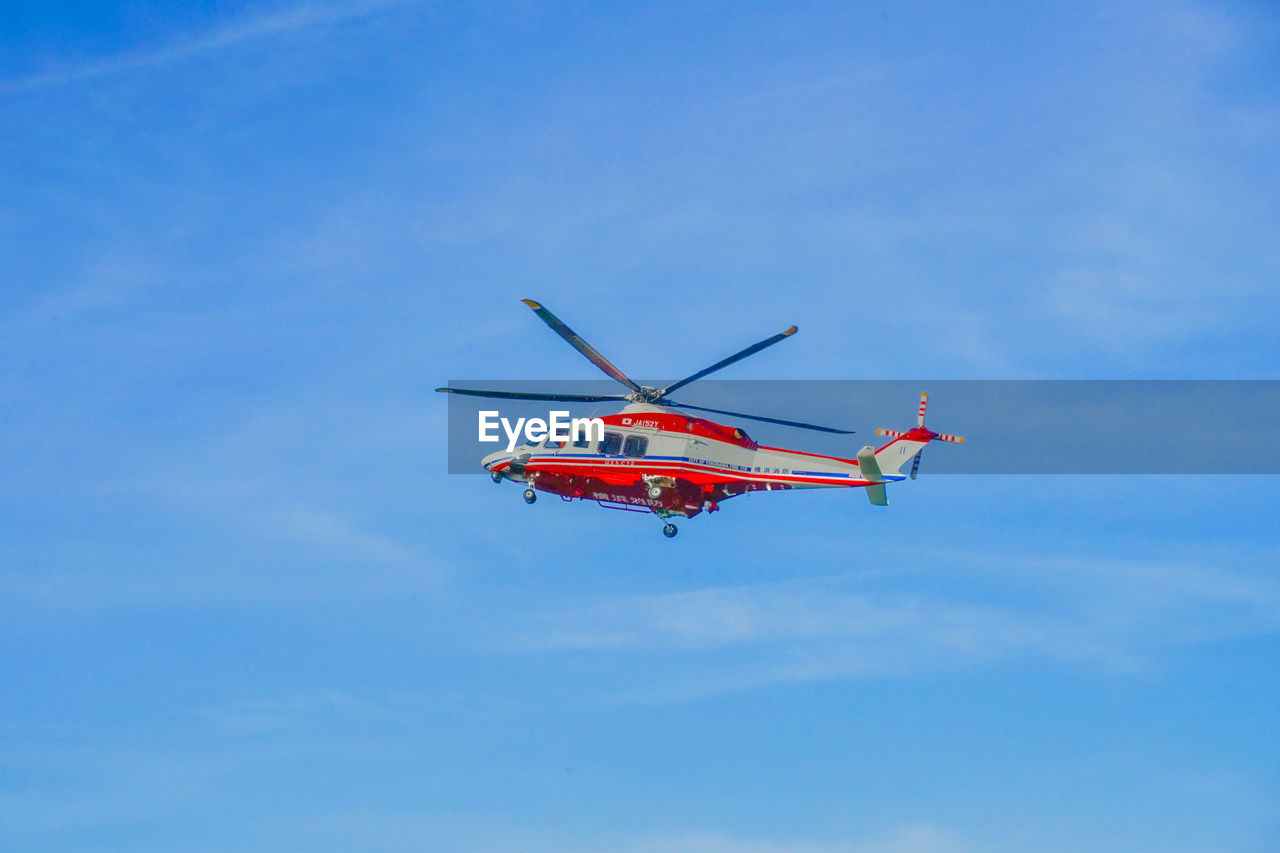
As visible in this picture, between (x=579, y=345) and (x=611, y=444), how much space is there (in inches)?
211

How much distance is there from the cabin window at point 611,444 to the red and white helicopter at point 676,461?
5 cm

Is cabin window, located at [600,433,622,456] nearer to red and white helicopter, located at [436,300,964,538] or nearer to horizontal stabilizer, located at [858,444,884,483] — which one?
red and white helicopter, located at [436,300,964,538]

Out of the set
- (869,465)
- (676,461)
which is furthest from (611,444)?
(869,465)

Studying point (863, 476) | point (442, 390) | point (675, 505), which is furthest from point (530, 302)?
point (863, 476)

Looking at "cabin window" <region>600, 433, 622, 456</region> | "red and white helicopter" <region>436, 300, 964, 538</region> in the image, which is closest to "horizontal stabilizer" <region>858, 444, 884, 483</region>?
"red and white helicopter" <region>436, 300, 964, 538</region>

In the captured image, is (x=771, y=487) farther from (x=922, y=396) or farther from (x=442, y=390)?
(x=442, y=390)

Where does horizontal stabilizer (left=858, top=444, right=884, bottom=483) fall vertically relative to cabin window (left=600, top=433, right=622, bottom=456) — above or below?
below

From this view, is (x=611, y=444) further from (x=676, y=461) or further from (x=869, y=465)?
(x=869, y=465)

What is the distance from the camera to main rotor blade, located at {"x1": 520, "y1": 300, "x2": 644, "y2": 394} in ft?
252

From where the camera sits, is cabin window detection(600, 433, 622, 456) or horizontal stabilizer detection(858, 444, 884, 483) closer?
horizontal stabilizer detection(858, 444, 884, 483)

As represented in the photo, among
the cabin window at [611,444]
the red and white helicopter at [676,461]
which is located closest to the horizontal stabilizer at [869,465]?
the red and white helicopter at [676,461]

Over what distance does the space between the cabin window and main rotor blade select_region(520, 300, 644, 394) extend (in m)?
3.58

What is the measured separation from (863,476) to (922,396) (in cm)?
503

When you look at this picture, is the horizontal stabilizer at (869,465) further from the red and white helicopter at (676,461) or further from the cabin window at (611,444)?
the cabin window at (611,444)
